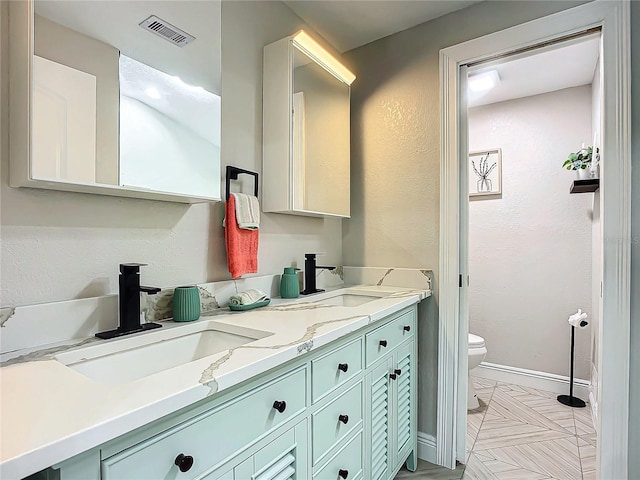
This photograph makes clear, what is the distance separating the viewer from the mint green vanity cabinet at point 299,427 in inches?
25.8

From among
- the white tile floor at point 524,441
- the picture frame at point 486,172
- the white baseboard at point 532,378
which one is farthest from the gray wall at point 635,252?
the picture frame at point 486,172

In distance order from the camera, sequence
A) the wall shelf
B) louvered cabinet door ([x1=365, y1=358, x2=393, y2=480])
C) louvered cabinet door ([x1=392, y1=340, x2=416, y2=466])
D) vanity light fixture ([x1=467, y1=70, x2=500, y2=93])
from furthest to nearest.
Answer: vanity light fixture ([x1=467, y1=70, x2=500, y2=93])
the wall shelf
louvered cabinet door ([x1=392, y1=340, x2=416, y2=466])
louvered cabinet door ([x1=365, y1=358, x2=393, y2=480])

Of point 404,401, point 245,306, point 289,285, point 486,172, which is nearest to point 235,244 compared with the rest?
point 245,306

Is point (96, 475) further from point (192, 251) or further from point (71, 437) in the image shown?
point (192, 251)

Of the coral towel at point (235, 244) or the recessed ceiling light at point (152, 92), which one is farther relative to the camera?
the coral towel at point (235, 244)

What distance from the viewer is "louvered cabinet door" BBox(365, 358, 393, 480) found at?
1.41 metres

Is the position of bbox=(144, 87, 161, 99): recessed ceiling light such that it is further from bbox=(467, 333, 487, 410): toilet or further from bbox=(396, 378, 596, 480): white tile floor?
bbox=(467, 333, 487, 410): toilet

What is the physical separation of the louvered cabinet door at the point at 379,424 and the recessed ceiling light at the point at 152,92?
1.28 metres

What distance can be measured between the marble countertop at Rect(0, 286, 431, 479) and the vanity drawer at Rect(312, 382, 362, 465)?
0.25 meters

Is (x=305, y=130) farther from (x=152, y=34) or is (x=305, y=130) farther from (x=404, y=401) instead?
(x=404, y=401)

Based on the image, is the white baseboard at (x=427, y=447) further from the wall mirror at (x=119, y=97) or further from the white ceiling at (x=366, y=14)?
the white ceiling at (x=366, y=14)

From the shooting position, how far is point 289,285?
1730 mm

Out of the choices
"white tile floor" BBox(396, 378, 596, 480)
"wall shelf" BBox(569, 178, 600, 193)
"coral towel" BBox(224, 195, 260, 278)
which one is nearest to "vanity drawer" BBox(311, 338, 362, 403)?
"coral towel" BBox(224, 195, 260, 278)

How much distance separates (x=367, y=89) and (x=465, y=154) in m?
0.75
